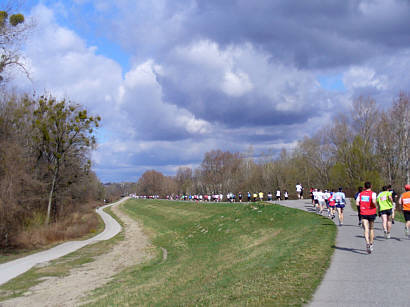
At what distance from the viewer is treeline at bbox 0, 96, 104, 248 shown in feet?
87.7

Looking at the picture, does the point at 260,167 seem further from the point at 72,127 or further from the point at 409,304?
the point at 409,304

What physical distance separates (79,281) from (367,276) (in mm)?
13071

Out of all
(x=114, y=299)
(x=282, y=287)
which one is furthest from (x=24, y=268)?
(x=282, y=287)

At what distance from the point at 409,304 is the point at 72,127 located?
34.1 metres

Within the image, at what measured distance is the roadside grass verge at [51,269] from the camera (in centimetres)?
1541

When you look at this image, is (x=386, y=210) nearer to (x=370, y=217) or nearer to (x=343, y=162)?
(x=370, y=217)

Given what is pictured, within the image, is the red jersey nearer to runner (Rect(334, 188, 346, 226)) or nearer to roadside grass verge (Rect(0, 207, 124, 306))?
runner (Rect(334, 188, 346, 226))

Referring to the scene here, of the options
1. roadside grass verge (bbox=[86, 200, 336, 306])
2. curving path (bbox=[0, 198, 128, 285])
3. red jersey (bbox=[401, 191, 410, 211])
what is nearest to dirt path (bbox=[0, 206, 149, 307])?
roadside grass verge (bbox=[86, 200, 336, 306])

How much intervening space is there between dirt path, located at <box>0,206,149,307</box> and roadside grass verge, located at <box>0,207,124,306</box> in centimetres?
46

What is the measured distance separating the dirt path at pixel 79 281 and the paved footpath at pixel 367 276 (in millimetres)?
8780

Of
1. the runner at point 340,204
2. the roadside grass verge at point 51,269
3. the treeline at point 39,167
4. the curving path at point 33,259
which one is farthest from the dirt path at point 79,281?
the runner at point 340,204

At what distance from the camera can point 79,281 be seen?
17062 millimetres

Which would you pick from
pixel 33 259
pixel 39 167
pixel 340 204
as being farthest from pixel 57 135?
pixel 340 204

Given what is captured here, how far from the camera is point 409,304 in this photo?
643cm
